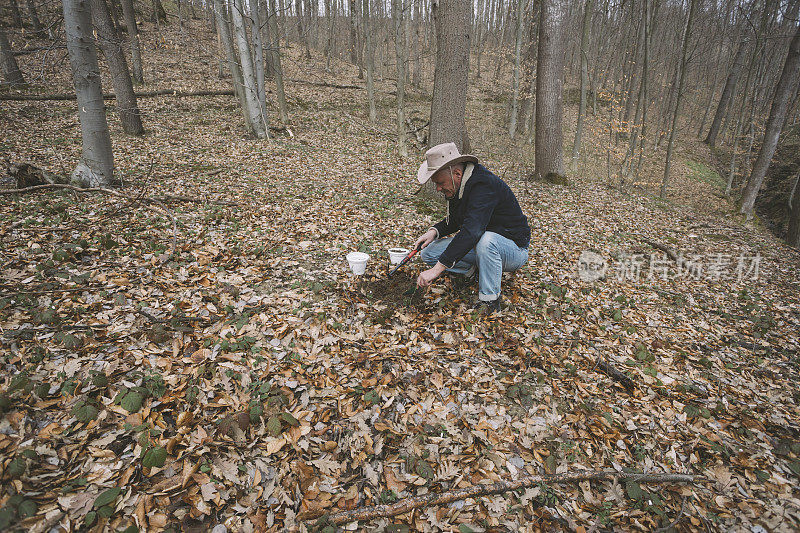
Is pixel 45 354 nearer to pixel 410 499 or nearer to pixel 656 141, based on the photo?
pixel 410 499

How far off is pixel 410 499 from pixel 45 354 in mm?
3025

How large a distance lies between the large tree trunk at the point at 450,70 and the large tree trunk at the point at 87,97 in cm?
580

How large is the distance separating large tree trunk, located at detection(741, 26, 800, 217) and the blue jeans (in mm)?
10576

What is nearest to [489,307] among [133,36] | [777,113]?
[777,113]

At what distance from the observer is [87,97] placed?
5.73 metres

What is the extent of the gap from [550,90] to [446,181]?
23.1 ft

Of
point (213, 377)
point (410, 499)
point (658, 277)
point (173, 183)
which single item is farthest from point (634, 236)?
point (173, 183)

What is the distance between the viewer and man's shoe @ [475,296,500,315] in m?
4.00

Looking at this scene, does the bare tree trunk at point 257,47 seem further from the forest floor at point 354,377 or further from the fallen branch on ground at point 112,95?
the forest floor at point 354,377

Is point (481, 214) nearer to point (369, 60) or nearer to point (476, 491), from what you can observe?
point (476, 491)

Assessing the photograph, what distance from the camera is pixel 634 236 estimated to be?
6.88m

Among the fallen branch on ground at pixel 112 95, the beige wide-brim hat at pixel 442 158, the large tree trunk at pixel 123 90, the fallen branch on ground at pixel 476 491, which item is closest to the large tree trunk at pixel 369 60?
the fallen branch on ground at pixel 112 95

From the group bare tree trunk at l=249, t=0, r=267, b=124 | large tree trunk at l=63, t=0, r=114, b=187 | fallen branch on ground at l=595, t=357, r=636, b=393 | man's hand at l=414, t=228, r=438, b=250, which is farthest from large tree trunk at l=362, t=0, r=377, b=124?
fallen branch on ground at l=595, t=357, r=636, b=393

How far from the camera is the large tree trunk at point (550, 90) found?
8266mm
